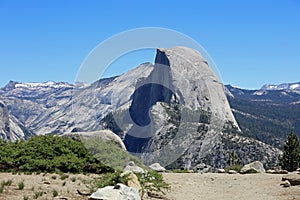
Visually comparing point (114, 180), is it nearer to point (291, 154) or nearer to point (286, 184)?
point (286, 184)

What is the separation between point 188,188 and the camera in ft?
57.2

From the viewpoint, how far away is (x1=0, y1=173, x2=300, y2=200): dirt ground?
1274 centimetres

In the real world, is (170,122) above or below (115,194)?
above

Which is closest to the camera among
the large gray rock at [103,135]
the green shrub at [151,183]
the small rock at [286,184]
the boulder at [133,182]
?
the boulder at [133,182]

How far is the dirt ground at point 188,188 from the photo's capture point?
12.7m

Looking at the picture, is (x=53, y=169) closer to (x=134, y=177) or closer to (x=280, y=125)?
(x=134, y=177)

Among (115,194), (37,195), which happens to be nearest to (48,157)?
(37,195)

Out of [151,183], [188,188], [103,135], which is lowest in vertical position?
[188,188]

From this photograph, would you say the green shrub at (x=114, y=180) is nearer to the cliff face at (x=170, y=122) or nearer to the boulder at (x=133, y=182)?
the boulder at (x=133, y=182)

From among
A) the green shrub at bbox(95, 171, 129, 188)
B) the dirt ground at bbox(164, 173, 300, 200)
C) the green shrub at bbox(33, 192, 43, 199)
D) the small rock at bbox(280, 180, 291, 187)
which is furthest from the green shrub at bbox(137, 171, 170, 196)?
the small rock at bbox(280, 180, 291, 187)

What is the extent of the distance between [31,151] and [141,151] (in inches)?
363

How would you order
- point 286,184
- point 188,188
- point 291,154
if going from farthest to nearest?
point 291,154 → point 188,188 → point 286,184

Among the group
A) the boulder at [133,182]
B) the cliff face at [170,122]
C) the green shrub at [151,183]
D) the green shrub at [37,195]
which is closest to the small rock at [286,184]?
the cliff face at [170,122]

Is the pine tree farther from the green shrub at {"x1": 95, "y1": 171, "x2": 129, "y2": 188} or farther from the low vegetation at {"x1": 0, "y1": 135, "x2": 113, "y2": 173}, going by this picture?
the green shrub at {"x1": 95, "y1": 171, "x2": 129, "y2": 188}
